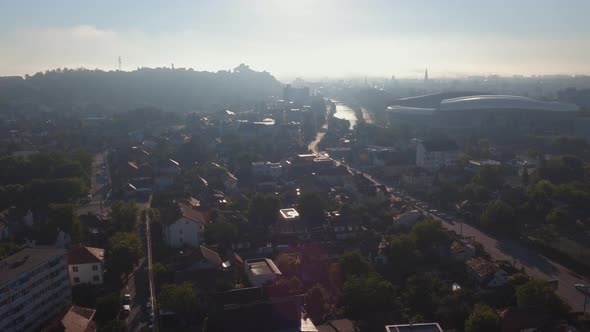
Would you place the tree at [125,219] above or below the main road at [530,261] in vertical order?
above

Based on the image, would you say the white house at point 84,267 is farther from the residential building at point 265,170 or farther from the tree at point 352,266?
the residential building at point 265,170

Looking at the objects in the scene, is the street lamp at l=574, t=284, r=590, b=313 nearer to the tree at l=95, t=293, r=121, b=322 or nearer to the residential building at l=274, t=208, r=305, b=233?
the residential building at l=274, t=208, r=305, b=233

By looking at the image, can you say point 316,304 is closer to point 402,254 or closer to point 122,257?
point 402,254

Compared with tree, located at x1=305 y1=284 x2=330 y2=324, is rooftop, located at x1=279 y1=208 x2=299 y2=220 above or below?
above

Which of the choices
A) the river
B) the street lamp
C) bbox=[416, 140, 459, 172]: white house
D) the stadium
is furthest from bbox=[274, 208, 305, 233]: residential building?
the river

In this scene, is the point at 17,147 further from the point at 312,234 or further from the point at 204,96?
the point at 204,96

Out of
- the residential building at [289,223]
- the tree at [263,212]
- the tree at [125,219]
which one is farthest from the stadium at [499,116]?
the tree at [125,219]

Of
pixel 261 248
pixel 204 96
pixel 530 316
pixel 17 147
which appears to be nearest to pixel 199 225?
pixel 261 248
